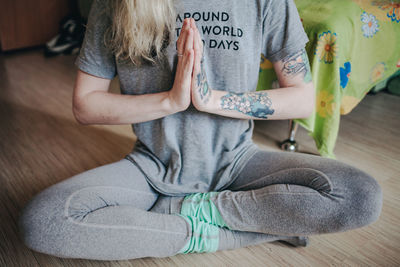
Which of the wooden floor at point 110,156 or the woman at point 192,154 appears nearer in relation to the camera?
the woman at point 192,154

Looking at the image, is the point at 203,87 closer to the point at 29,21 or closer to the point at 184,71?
the point at 184,71

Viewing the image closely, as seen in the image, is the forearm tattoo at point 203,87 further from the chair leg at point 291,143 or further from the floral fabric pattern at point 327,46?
the chair leg at point 291,143

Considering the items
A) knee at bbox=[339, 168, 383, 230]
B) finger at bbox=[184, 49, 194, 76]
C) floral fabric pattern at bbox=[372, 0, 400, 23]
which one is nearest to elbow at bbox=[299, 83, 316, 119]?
knee at bbox=[339, 168, 383, 230]

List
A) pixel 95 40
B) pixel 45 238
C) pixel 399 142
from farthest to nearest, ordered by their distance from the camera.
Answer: pixel 399 142 → pixel 95 40 → pixel 45 238

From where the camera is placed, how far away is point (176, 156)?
939mm

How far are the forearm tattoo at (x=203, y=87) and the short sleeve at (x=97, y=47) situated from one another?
0.25m

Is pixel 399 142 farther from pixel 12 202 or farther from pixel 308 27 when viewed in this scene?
pixel 12 202

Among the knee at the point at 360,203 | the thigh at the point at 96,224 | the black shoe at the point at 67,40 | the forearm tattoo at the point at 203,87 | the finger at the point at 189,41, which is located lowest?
the black shoe at the point at 67,40

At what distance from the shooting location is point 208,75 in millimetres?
919

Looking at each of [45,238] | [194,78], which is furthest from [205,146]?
[45,238]

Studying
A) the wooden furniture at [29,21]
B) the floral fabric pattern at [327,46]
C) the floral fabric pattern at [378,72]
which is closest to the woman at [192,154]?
the floral fabric pattern at [327,46]

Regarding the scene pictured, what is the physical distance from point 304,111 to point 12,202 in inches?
39.8

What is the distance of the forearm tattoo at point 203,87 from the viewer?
834 mm

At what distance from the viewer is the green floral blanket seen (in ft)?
4.04
